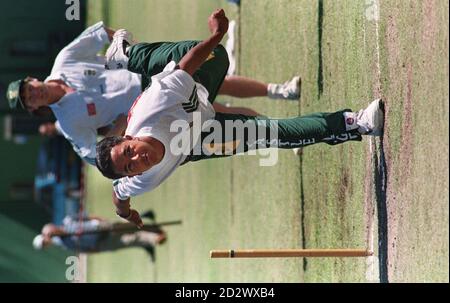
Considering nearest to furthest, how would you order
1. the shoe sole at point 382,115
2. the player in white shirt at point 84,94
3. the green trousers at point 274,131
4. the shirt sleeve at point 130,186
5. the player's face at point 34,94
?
the shirt sleeve at point 130,186
the green trousers at point 274,131
the shoe sole at point 382,115
the player's face at point 34,94
the player in white shirt at point 84,94

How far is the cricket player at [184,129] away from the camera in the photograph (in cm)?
386

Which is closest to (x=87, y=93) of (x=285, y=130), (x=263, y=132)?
(x=263, y=132)

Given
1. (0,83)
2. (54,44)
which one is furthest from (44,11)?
(0,83)

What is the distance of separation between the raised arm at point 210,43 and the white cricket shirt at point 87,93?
6.83 ft

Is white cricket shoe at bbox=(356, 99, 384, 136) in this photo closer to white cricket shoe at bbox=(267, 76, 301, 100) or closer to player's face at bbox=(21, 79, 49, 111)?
white cricket shoe at bbox=(267, 76, 301, 100)

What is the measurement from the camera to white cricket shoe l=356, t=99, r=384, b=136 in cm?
450

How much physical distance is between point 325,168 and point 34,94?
7.80ft

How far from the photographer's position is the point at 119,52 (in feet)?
15.9

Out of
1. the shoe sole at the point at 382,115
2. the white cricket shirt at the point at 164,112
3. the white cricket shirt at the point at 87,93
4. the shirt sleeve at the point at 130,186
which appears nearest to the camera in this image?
the white cricket shirt at the point at 164,112

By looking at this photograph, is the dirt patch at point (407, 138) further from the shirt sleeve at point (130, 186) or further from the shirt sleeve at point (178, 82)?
the shirt sleeve at point (130, 186)

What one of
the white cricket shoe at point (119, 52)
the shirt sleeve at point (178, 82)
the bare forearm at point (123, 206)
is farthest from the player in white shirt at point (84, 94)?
the shirt sleeve at point (178, 82)

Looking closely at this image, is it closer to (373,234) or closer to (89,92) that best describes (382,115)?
(373,234)

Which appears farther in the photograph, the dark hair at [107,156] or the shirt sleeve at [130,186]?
the shirt sleeve at [130,186]

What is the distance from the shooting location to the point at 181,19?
10.2m
